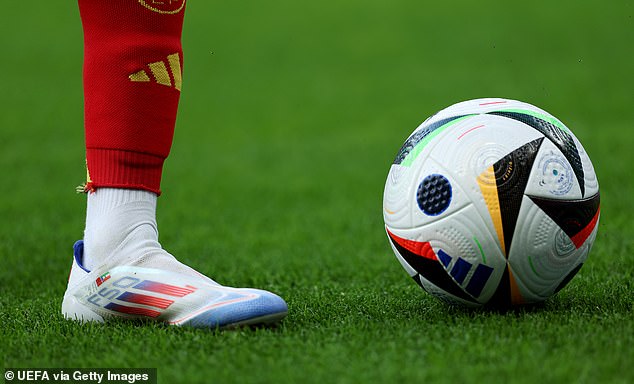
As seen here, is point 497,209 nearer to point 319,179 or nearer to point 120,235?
point 120,235

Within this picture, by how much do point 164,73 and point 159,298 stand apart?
0.73 meters

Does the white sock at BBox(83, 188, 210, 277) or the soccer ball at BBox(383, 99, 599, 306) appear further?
the white sock at BBox(83, 188, 210, 277)

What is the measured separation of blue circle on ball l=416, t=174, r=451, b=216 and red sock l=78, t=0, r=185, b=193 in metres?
0.87

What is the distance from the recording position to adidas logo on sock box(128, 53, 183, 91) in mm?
2541

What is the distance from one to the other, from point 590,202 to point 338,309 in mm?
898

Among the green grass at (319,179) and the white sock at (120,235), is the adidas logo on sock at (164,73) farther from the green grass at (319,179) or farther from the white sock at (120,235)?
the green grass at (319,179)

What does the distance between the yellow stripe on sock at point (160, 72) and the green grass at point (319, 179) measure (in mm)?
798

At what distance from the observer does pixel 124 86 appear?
8.27ft

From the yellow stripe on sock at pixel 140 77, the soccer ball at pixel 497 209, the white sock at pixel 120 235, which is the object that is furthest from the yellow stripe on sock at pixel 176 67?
the soccer ball at pixel 497 209

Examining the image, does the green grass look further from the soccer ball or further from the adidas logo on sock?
the adidas logo on sock

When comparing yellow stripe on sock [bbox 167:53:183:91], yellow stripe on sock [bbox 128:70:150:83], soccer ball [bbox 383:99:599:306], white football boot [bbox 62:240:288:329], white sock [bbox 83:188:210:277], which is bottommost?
white football boot [bbox 62:240:288:329]

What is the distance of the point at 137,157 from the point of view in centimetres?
253

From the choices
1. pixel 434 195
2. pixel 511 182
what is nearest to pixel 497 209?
pixel 511 182

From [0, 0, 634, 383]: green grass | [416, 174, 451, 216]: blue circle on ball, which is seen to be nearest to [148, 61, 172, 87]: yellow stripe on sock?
[0, 0, 634, 383]: green grass
